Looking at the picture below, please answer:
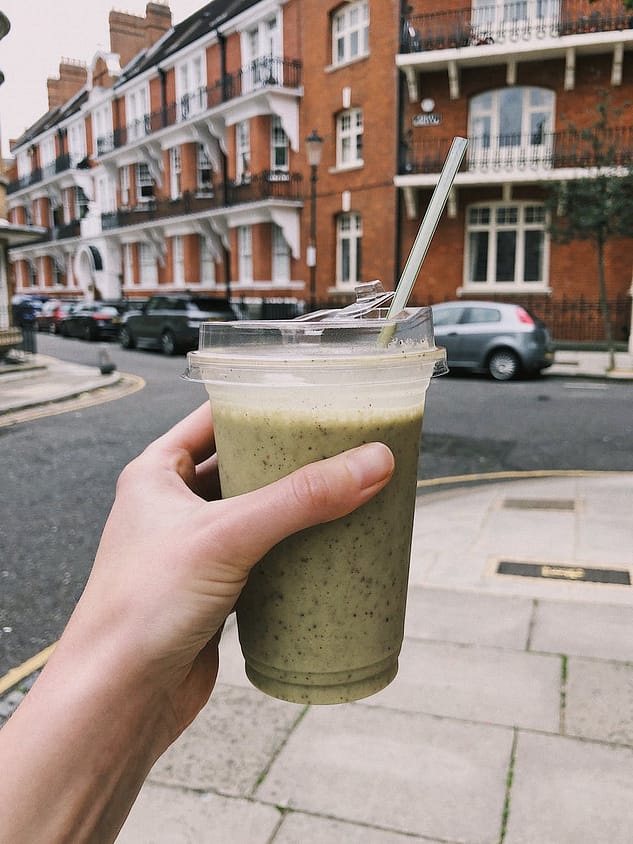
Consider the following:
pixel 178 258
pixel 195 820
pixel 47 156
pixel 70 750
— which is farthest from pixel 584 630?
pixel 47 156

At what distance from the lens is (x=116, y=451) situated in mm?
8297

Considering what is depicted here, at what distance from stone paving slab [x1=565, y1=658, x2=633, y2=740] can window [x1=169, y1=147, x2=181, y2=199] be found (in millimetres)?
31236

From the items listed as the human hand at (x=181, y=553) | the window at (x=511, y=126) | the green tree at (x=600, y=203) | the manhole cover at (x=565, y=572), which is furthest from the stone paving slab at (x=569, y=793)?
the window at (x=511, y=126)

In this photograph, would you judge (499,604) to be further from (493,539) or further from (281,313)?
(281,313)

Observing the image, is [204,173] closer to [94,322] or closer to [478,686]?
[94,322]

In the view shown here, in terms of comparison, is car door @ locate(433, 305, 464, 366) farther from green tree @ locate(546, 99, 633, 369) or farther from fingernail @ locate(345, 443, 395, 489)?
fingernail @ locate(345, 443, 395, 489)

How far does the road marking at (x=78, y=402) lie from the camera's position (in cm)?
1078

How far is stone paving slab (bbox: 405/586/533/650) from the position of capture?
3658 mm

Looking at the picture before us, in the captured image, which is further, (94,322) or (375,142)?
(94,322)

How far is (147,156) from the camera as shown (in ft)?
110

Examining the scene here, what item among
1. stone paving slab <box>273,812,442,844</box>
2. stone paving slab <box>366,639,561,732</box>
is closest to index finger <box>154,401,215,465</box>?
stone paving slab <box>273,812,442,844</box>

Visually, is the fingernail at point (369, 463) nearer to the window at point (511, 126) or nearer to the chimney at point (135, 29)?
the window at point (511, 126)

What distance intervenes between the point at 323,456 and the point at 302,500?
101 mm

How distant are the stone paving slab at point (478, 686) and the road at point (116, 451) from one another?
187 centimetres
